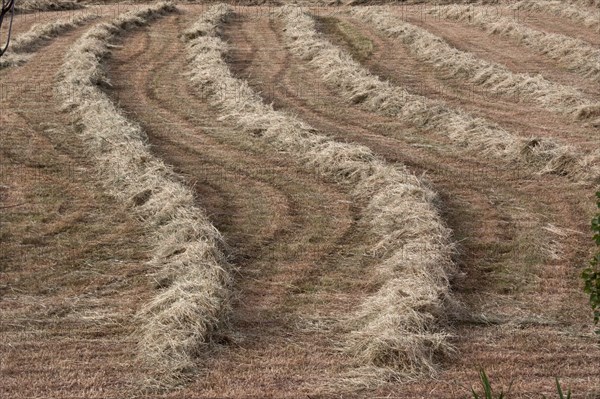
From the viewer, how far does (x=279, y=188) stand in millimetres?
9203

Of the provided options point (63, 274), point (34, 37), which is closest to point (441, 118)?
point (63, 274)

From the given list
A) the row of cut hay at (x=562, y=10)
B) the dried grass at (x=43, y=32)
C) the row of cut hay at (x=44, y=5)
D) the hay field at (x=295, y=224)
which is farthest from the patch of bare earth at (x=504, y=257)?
the row of cut hay at (x=44, y=5)

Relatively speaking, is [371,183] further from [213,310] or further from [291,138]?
[213,310]

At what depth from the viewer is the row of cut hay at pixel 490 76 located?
12914mm

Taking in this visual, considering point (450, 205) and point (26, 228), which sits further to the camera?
point (450, 205)

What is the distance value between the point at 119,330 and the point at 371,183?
3.95 meters

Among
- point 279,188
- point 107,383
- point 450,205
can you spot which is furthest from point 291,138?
point 107,383

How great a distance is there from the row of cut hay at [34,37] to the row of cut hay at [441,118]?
18.5 ft

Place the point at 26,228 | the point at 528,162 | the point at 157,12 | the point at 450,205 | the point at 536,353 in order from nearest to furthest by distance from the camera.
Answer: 1. the point at 536,353
2. the point at 26,228
3. the point at 450,205
4. the point at 528,162
5. the point at 157,12

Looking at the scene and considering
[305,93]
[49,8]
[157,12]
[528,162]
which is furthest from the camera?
[49,8]

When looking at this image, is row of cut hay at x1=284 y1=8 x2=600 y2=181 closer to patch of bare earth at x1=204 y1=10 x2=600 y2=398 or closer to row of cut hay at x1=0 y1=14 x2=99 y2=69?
patch of bare earth at x1=204 y1=10 x2=600 y2=398

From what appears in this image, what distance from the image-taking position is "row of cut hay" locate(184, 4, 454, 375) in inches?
220

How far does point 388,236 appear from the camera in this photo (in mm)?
7574

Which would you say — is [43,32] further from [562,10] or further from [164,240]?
[562,10]
